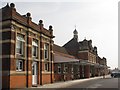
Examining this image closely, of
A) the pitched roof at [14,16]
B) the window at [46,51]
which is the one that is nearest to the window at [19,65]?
the pitched roof at [14,16]

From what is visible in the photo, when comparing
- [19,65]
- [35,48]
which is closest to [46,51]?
[35,48]

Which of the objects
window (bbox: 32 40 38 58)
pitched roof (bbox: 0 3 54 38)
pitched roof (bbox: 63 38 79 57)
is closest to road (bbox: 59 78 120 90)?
window (bbox: 32 40 38 58)

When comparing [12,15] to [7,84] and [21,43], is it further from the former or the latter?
[7,84]

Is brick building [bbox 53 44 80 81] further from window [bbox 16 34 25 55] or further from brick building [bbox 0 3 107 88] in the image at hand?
window [bbox 16 34 25 55]

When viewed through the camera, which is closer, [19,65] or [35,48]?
[19,65]

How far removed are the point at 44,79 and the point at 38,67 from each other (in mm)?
2382

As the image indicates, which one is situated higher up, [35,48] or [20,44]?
[20,44]

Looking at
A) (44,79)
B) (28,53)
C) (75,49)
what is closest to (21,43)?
(28,53)

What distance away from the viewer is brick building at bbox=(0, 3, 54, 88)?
2502 centimetres

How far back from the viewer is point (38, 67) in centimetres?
3169

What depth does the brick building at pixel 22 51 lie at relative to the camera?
2502 cm

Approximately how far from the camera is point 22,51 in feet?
90.5

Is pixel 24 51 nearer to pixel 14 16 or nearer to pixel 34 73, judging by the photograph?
pixel 14 16

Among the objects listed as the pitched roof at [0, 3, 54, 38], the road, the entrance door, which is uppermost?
the pitched roof at [0, 3, 54, 38]
